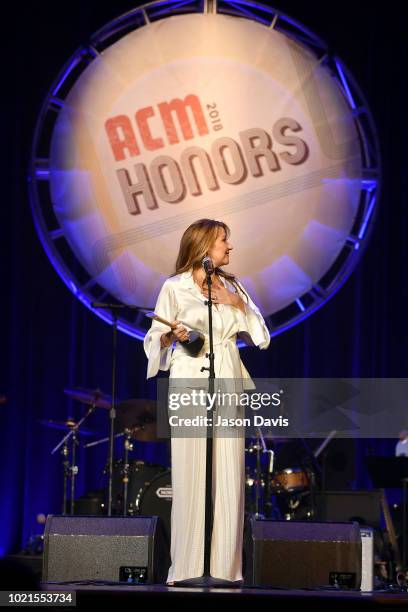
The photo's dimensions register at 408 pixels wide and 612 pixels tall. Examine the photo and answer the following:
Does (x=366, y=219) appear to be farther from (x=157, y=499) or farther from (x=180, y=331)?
(x=180, y=331)

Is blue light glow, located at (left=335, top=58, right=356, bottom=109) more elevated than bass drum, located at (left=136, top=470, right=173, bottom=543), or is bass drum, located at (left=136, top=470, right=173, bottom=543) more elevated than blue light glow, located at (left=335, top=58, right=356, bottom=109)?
blue light glow, located at (left=335, top=58, right=356, bottom=109)

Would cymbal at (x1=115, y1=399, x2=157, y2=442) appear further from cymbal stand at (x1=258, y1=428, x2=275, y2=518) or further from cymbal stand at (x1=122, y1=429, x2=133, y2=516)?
cymbal stand at (x1=258, y1=428, x2=275, y2=518)

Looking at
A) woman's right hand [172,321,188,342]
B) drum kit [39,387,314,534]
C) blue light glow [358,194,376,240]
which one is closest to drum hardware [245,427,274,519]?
drum kit [39,387,314,534]

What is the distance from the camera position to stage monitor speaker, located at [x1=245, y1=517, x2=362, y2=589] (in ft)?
12.7

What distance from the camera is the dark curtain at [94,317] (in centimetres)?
744

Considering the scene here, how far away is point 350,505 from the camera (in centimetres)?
661

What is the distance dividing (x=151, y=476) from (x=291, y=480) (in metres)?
1.03

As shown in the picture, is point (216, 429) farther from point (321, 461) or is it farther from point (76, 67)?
point (76, 67)

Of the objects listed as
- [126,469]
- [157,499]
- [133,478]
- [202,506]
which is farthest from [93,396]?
[202,506]

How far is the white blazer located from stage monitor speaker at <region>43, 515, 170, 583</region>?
686 mm

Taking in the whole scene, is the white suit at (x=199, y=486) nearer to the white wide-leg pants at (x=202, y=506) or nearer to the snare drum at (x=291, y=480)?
the white wide-leg pants at (x=202, y=506)

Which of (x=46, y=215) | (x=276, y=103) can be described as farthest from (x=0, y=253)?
(x=276, y=103)

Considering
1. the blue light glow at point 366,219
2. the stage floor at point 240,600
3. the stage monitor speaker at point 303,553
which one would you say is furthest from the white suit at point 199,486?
the blue light glow at point 366,219

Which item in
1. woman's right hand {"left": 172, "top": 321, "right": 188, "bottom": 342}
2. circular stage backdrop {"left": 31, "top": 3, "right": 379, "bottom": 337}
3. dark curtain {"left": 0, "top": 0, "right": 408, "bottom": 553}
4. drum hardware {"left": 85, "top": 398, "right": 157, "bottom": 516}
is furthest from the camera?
dark curtain {"left": 0, "top": 0, "right": 408, "bottom": 553}
